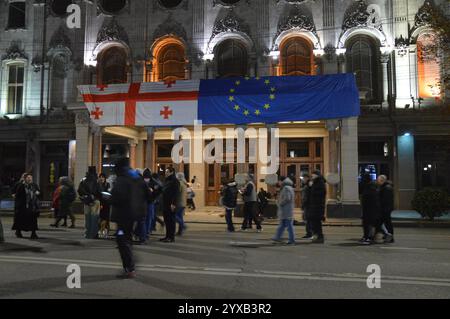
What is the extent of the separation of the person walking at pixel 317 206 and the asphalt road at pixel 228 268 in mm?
384

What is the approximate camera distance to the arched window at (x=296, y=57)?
74.2 feet

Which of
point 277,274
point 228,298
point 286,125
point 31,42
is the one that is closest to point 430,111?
point 286,125

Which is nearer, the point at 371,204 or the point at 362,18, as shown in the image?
the point at 371,204

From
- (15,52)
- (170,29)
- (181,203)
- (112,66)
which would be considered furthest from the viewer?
(15,52)

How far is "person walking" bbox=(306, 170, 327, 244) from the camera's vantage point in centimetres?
1123

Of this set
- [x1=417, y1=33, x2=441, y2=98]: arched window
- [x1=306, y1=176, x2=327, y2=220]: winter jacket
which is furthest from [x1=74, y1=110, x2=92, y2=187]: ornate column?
[x1=417, y1=33, x2=441, y2=98]: arched window

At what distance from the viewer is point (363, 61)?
22.5 meters

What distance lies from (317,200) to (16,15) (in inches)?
915

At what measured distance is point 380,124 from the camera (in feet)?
71.9

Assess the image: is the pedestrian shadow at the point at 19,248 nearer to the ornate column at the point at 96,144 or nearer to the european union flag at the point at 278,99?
the european union flag at the point at 278,99

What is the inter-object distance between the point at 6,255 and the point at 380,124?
58.8 ft

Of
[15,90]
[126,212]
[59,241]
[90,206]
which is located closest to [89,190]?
[90,206]

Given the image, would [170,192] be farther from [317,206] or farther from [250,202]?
[317,206]
